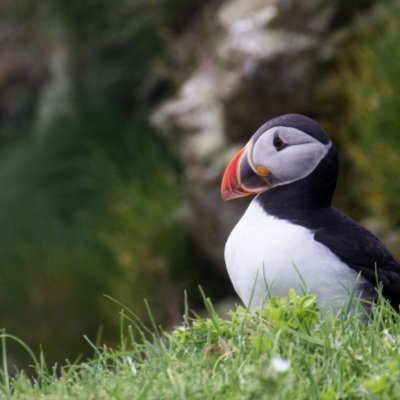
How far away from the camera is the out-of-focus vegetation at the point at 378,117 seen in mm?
7488

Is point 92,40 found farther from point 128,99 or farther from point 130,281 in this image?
point 130,281

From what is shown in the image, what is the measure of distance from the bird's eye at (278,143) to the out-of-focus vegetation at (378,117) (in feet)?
10.5

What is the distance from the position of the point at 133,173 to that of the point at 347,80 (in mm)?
2524

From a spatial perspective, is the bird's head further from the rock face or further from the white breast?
the rock face

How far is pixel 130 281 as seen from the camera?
9.30m

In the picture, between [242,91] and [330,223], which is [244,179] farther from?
[242,91]

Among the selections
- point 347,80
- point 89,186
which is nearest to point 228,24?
point 347,80

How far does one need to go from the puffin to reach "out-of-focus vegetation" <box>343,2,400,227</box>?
10.3ft

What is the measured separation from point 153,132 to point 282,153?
21.3ft

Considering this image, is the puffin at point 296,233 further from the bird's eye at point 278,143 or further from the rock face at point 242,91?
the rock face at point 242,91

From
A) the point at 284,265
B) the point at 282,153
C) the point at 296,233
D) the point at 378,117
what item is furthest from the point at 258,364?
the point at 378,117

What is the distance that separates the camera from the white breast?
3965mm

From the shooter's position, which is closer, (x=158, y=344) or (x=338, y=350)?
(x=338, y=350)

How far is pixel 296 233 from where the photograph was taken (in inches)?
161
